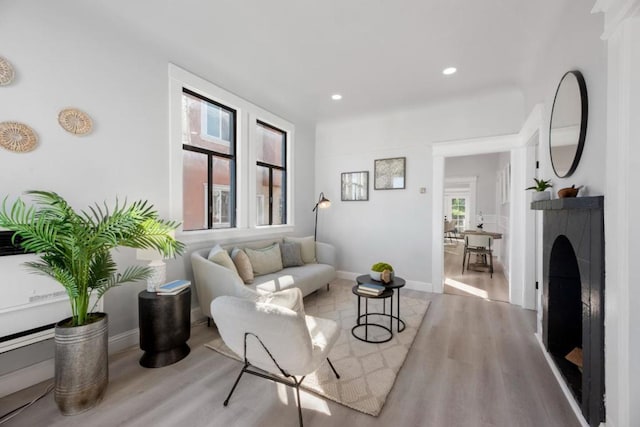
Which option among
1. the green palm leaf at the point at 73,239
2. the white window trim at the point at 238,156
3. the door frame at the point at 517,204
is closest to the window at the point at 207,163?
the white window trim at the point at 238,156

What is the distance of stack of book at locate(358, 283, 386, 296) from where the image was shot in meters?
2.55

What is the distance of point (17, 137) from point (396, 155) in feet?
14.0

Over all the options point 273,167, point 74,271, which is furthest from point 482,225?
point 74,271

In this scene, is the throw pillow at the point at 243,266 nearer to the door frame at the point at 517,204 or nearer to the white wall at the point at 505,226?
the door frame at the point at 517,204


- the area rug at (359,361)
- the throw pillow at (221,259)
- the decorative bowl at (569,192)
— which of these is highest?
the decorative bowl at (569,192)

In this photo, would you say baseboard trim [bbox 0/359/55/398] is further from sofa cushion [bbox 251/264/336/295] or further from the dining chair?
the dining chair

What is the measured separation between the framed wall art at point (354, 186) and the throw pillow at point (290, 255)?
1449 mm

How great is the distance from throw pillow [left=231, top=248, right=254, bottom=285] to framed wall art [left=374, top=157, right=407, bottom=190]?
2.55 meters

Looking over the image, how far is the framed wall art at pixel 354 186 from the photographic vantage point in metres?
4.73

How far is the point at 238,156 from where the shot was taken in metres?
3.66

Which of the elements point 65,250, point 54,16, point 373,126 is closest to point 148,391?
point 65,250

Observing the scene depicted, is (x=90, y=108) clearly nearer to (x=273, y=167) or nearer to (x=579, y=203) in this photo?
(x=273, y=167)

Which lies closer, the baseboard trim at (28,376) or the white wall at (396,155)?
the baseboard trim at (28,376)

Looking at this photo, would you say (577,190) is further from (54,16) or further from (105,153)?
(54,16)
